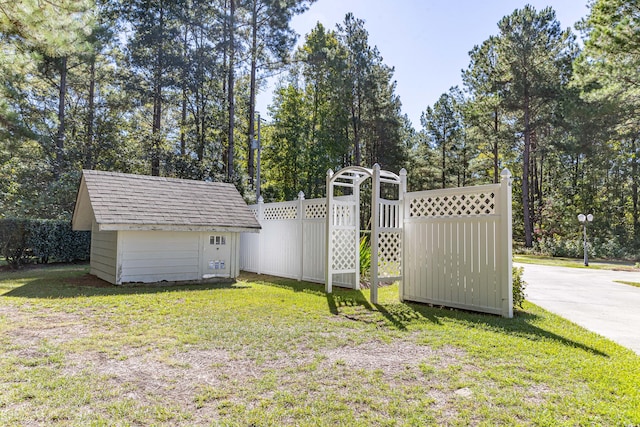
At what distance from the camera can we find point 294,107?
76.1 feet

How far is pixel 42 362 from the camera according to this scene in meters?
3.34

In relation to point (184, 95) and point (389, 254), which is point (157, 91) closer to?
point (184, 95)

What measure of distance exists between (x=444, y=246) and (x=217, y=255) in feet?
18.8

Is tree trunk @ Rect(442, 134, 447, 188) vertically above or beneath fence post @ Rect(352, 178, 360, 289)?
above

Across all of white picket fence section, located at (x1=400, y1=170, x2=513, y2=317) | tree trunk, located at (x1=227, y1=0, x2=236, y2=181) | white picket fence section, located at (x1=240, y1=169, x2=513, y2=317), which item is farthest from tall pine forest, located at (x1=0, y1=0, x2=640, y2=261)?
white picket fence section, located at (x1=400, y1=170, x2=513, y2=317)

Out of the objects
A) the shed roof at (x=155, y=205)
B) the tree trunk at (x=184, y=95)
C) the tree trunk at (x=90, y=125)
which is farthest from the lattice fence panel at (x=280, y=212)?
the tree trunk at (x=90, y=125)

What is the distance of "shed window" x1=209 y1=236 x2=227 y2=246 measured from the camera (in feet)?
30.2

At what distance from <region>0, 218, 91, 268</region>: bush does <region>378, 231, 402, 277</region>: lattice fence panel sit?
10.6 meters

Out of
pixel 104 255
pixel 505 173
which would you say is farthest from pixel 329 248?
pixel 104 255

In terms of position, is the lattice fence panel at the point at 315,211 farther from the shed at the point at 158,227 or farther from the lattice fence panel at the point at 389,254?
the lattice fence panel at the point at 389,254

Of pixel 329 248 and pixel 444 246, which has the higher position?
pixel 444 246

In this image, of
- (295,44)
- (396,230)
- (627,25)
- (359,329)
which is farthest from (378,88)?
(359,329)

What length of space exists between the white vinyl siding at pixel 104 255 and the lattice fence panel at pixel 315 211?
172 inches

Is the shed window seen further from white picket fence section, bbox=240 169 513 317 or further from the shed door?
white picket fence section, bbox=240 169 513 317
